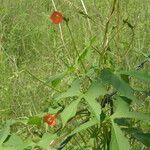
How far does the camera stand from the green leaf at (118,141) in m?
1.09

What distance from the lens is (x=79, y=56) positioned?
120 cm

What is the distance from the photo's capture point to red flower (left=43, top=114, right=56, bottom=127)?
1.14 m

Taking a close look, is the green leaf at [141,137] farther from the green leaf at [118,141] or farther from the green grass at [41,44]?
the green grass at [41,44]

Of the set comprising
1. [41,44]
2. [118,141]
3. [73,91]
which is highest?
[41,44]

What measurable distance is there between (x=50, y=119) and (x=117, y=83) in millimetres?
178

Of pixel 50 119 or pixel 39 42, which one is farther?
pixel 39 42

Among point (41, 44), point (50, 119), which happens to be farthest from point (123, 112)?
point (41, 44)

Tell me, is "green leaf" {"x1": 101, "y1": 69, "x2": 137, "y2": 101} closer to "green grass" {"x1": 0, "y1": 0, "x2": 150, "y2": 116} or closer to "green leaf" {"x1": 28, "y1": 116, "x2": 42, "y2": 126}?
"green leaf" {"x1": 28, "y1": 116, "x2": 42, "y2": 126}

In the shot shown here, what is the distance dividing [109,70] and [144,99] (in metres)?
1.07

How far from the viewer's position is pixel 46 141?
114 cm

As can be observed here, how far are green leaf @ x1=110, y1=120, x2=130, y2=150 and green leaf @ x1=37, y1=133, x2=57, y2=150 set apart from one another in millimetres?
139

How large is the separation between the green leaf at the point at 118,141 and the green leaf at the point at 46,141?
14 cm

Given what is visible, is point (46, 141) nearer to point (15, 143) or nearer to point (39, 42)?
point (15, 143)

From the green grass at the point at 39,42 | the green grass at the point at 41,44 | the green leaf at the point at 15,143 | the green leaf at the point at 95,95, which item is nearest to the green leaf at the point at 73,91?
the green leaf at the point at 95,95
